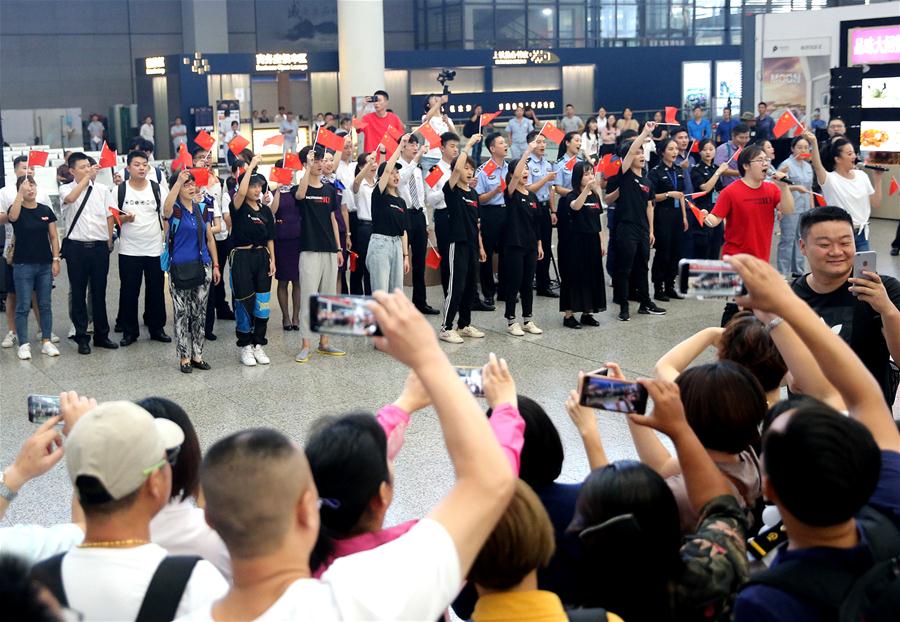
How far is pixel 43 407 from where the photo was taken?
294 cm

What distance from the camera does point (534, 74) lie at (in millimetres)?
32906

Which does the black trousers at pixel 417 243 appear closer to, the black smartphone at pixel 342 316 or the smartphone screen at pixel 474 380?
the smartphone screen at pixel 474 380

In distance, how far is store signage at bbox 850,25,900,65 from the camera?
15.5 m

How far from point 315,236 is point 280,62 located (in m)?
22.1

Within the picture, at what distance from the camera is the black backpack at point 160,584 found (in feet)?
6.80

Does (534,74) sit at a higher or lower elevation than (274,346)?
higher

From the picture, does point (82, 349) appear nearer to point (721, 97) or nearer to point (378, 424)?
point (378, 424)

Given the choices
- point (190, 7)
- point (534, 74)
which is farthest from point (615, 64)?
point (190, 7)

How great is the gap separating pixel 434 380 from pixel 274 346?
287 inches

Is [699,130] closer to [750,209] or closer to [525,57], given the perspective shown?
[525,57]

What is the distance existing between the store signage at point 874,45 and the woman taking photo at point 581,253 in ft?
27.2

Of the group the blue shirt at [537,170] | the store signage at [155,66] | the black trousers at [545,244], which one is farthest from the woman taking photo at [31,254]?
the store signage at [155,66]

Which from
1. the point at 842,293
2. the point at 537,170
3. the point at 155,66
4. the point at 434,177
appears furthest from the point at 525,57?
the point at 842,293

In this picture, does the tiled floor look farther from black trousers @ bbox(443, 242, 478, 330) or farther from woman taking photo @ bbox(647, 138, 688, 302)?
woman taking photo @ bbox(647, 138, 688, 302)
